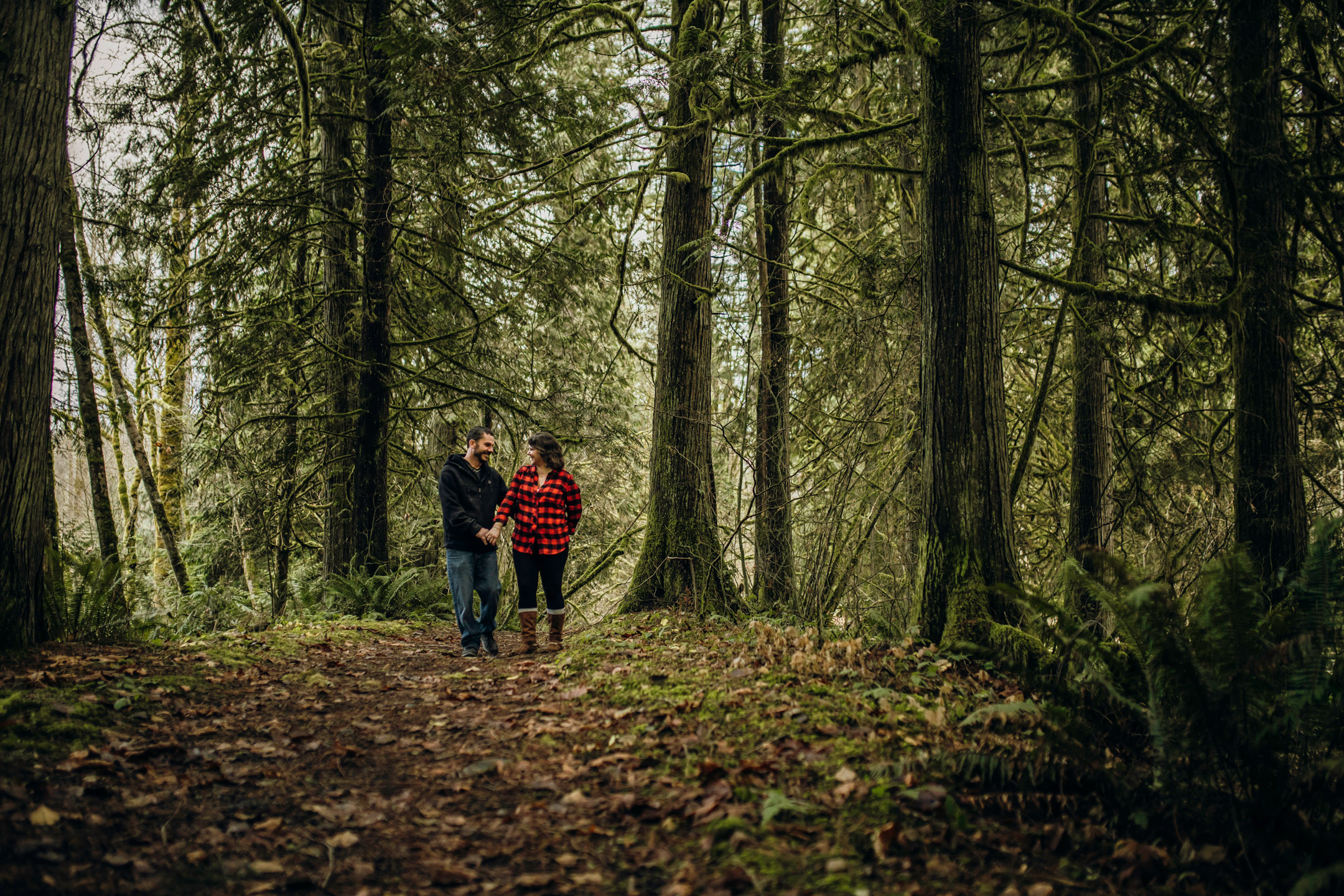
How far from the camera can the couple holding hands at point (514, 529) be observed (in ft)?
23.9

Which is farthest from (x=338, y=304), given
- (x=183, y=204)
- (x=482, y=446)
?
(x=482, y=446)

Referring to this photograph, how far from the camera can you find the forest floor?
2844 millimetres

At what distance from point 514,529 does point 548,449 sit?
879 millimetres

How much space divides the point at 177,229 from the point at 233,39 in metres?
2.42

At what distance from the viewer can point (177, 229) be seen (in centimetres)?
933

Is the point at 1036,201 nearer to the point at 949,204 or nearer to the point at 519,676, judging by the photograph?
the point at 949,204

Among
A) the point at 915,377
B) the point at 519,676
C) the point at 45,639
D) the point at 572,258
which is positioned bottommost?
the point at 519,676

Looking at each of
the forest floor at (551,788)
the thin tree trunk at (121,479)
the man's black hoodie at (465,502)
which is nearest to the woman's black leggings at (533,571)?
the man's black hoodie at (465,502)

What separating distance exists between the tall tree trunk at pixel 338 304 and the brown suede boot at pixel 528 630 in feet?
14.7

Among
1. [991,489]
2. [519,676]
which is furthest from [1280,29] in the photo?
[519,676]

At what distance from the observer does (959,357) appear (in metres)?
5.70

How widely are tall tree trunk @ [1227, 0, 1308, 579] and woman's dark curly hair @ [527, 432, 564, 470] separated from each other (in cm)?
643

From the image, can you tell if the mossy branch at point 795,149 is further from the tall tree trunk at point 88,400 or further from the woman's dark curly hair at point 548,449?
the tall tree trunk at point 88,400

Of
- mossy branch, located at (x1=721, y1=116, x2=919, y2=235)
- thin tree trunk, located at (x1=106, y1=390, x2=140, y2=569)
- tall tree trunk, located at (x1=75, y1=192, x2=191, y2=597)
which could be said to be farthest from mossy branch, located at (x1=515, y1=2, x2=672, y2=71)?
thin tree trunk, located at (x1=106, y1=390, x2=140, y2=569)
